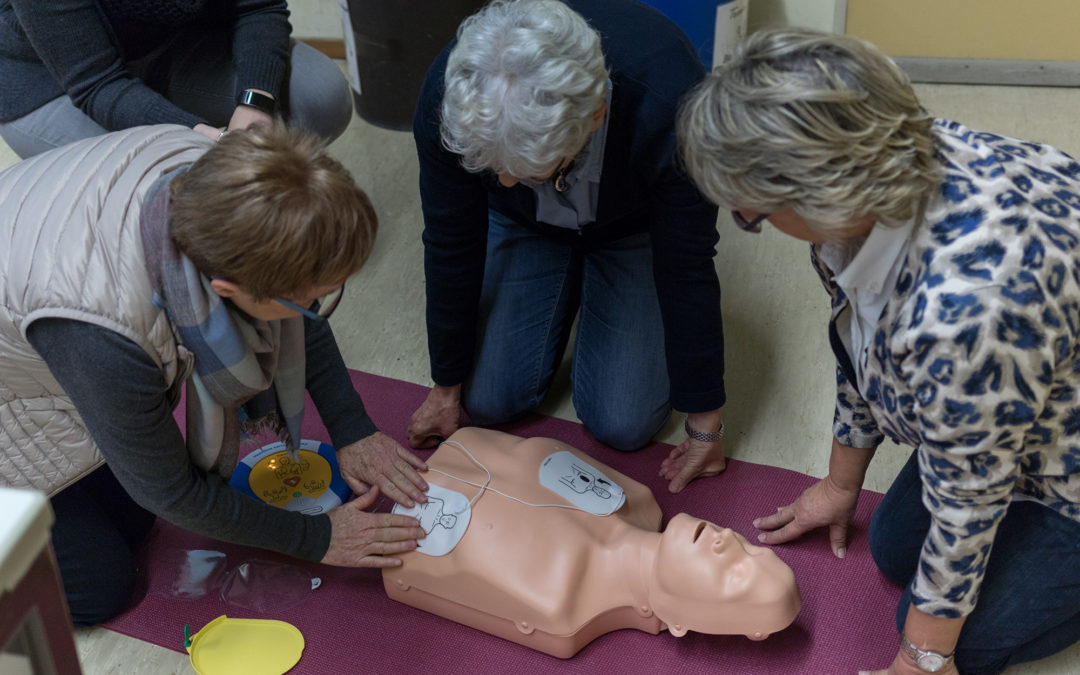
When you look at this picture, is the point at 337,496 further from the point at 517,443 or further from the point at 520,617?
the point at 520,617

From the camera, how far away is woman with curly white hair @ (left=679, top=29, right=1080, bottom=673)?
106 centimetres

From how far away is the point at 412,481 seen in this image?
163cm

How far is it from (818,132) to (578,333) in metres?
1.02

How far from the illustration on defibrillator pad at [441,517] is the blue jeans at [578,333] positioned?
1.18 ft

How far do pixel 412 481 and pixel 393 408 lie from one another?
0.43 meters

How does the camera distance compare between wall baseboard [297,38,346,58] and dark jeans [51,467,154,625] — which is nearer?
dark jeans [51,467,154,625]

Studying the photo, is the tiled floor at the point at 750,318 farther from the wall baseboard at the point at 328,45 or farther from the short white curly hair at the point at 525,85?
the short white curly hair at the point at 525,85

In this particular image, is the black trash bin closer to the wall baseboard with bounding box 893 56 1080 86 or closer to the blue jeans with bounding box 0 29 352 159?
the blue jeans with bounding box 0 29 352 159

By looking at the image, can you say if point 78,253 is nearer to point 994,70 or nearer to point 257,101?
point 257,101

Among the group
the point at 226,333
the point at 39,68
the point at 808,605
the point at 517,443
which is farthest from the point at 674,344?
the point at 39,68

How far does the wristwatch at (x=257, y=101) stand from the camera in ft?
6.31

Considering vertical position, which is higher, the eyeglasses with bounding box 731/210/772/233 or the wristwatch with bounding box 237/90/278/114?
the eyeglasses with bounding box 731/210/772/233

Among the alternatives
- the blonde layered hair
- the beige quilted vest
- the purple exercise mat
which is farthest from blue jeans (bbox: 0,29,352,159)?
the blonde layered hair

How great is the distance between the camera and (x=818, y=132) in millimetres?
1037
